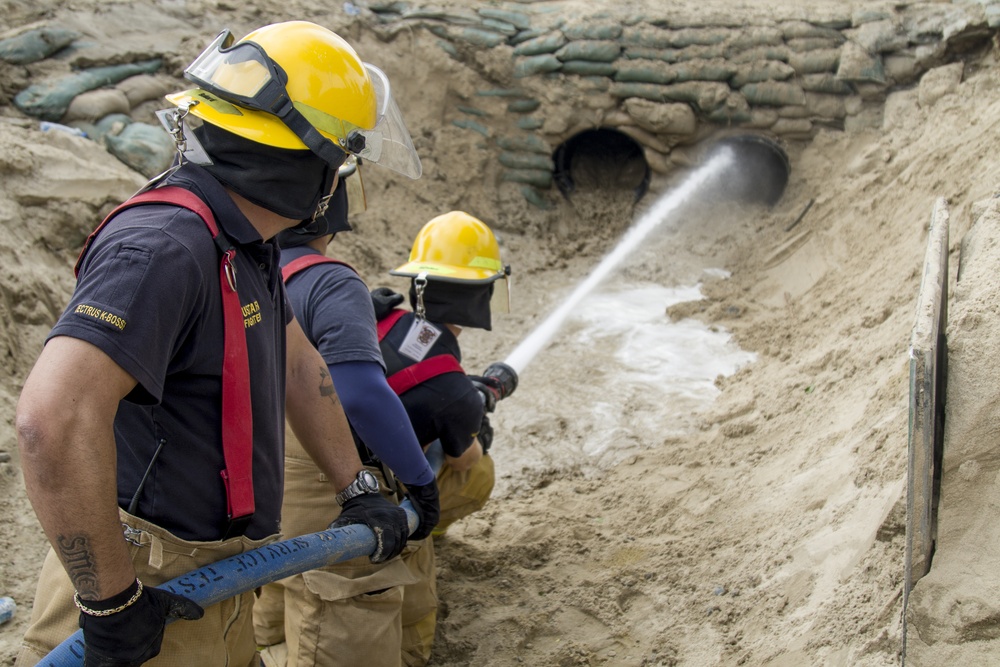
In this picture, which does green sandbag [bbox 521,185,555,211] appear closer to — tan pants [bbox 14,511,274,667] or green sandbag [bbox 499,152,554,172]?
green sandbag [bbox 499,152,554,172]

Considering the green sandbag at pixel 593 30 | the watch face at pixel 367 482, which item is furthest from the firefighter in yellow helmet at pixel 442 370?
the green sandbag at pixel 593 30

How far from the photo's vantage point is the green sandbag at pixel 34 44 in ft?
19.3

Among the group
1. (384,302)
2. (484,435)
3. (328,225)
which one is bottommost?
(484,435)

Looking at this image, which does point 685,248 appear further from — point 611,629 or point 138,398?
point 138,398

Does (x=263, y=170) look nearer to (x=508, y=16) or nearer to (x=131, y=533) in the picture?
(x=131, y=533)

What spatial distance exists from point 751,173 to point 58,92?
5.53 m

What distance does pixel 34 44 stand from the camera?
5984 millimetres

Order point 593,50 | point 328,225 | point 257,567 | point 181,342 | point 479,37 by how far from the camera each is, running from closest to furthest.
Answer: point 181,342 < point 257,567 < point 328,225 < point 593,50 < point 479,37

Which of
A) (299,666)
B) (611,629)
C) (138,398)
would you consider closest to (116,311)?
(138,398)

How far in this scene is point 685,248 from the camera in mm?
7391

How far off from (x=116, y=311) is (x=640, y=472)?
327 cm

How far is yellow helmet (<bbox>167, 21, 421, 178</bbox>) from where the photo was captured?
6.77ft

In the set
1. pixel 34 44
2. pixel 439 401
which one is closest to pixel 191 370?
pixel 439 401

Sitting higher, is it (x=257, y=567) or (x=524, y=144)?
(x=524, y=144)
